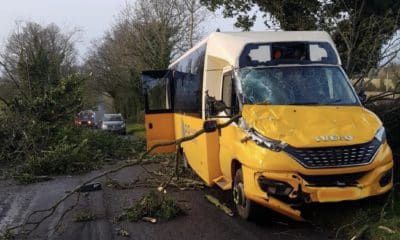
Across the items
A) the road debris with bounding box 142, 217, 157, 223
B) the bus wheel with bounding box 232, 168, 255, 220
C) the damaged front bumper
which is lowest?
the road debris with bounding box 142, 217, 157, 223

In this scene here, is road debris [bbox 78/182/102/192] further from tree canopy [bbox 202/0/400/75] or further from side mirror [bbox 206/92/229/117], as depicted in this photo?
tree canopy [bbox 202/0/400/75]

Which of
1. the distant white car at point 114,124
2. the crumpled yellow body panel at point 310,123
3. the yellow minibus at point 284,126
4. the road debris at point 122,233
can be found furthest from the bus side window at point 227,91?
the distant white car at point 114,124

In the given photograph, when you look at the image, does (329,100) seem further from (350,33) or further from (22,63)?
(22,63)

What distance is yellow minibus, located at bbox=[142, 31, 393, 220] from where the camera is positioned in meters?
7.40

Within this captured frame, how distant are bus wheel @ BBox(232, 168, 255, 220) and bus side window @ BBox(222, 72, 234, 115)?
113cm

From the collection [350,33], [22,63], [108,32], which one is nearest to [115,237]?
[350,33]

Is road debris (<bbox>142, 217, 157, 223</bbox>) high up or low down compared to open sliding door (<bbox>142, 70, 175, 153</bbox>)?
down

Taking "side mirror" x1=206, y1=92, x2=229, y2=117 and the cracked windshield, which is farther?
"side mirror" x1=206, y1=92, x2=229, y2=117

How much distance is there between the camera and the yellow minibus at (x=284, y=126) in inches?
291

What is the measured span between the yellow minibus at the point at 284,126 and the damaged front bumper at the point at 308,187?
13 mm

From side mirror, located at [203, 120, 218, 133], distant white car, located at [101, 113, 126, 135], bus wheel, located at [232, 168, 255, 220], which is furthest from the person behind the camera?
distant white car, located at [101, 113, 126, 135]

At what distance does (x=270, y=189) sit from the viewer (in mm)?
7461

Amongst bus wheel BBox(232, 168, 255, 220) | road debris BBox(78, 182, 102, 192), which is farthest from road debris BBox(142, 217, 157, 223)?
road debris BBox(78, 182, 102, 192)

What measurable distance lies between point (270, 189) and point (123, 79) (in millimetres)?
44659
